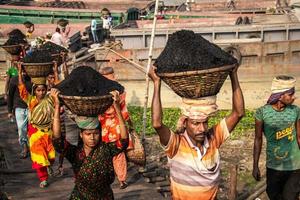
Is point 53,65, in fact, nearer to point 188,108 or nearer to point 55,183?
point 55,183

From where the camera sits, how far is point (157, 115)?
410 cm

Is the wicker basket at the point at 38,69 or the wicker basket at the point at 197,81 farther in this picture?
the wicker basket at the point at 38,69

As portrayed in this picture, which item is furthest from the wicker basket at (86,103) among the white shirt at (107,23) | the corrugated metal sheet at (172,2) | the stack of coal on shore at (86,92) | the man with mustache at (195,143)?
the corrugated metal sheet at (172,2)

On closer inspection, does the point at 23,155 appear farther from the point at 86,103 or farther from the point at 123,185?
the point at 86,103

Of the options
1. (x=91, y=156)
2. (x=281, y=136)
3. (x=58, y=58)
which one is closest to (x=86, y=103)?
(x=91, y=156)

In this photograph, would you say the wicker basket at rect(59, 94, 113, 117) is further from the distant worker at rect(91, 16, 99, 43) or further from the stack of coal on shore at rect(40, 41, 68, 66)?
the distant worker at rect(91, 16, 99, 43)

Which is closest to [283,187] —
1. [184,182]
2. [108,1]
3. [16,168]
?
[184,182]

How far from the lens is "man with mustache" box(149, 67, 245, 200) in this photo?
407 centimetres

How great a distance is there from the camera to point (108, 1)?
29.5 meters

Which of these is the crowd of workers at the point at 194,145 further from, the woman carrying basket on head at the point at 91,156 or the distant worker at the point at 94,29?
the distant worker at the point at 94,29

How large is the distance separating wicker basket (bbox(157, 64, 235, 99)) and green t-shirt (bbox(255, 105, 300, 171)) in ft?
5.75

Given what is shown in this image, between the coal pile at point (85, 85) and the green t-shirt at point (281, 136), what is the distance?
1790 mm

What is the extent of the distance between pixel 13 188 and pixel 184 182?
157 inches

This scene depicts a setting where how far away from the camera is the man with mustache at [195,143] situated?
407cm
